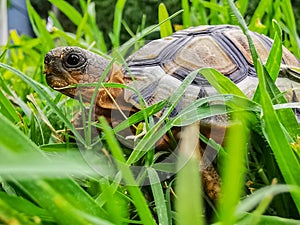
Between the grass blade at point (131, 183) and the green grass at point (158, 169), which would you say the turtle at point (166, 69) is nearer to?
the green grass at point (158, 169)

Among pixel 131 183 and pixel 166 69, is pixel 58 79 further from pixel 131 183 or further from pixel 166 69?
pixel 131 183

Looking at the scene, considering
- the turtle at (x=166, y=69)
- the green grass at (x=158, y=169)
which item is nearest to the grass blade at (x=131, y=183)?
the green grass at (x=158, y=169)

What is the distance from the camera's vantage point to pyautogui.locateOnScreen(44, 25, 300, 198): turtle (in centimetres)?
64

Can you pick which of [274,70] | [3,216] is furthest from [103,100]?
[3,216]

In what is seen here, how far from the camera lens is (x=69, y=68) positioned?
2.22 ft

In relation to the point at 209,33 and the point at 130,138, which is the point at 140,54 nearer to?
the point at 209,33

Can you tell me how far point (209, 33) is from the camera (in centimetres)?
77

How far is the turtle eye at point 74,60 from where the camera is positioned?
0.68m

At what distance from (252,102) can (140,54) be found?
320mm

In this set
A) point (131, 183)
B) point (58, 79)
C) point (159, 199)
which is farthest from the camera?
point (58, 79)

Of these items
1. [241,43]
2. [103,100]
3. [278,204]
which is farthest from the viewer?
[241,43]

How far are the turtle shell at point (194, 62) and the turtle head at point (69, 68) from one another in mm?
50

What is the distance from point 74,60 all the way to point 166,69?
128 millimetres

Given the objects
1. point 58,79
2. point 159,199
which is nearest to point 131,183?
point 159,199
